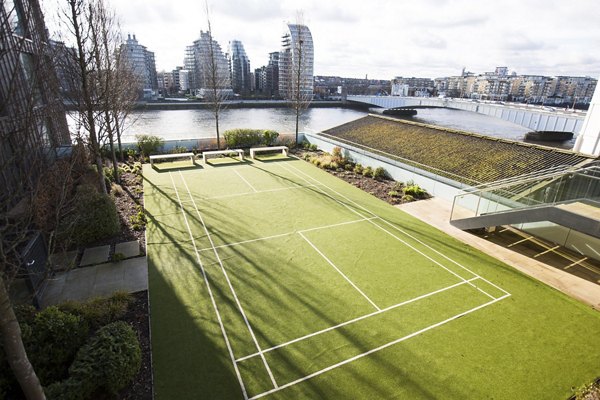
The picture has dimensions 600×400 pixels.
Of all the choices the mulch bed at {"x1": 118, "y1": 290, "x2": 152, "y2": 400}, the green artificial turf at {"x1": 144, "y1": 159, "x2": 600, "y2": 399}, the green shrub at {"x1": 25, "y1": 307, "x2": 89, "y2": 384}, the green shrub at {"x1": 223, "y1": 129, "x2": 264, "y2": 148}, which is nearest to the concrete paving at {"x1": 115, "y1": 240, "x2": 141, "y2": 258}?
the green artificial turf at {"x1": 144, "y1": 159, "x2": 600, "y2": 399}

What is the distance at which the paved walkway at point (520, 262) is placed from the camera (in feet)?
35.6

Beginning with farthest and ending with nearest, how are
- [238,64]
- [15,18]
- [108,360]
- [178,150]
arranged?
[238,64] → [178,150] → [108,360] → [15,18]

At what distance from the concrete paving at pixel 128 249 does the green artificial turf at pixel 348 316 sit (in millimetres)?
605

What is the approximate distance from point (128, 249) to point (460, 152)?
21221mm

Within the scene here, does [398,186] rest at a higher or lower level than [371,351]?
higher

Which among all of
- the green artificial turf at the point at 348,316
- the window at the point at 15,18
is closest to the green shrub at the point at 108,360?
the green artificial turf at the point at 348,316

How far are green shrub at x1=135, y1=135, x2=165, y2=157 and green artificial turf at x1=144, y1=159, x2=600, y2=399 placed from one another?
12647 mm

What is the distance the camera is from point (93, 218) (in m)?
13.1

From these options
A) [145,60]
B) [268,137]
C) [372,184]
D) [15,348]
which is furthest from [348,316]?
[145,60]

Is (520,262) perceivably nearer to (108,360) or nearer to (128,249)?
(108,360)

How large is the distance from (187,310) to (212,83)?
2525cm

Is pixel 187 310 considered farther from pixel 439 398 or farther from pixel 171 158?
pixel 171 158

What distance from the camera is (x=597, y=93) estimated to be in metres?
20.1

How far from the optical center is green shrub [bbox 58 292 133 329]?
836 cm
